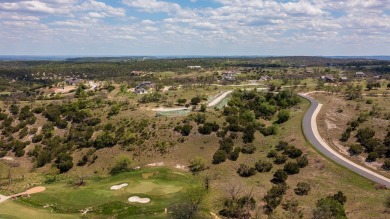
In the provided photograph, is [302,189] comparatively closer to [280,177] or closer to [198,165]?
[280,177]

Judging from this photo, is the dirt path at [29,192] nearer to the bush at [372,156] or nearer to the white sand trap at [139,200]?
the white sand trap at [139,200]

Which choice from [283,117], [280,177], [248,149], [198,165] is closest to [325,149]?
[248,149]

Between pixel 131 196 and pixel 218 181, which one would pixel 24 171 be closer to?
pixel 131 196

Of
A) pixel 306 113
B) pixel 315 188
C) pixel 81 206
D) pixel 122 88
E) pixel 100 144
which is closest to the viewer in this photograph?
pixel 81 206

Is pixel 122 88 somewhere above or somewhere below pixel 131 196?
above

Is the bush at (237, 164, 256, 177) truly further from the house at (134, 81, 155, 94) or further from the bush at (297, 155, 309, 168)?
the house at (134, 81, 155, 94)

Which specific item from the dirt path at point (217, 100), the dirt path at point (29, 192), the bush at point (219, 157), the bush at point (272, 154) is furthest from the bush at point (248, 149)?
the dirt path at point (217, 100)

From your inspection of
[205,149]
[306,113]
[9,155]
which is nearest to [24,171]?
[9,155]
